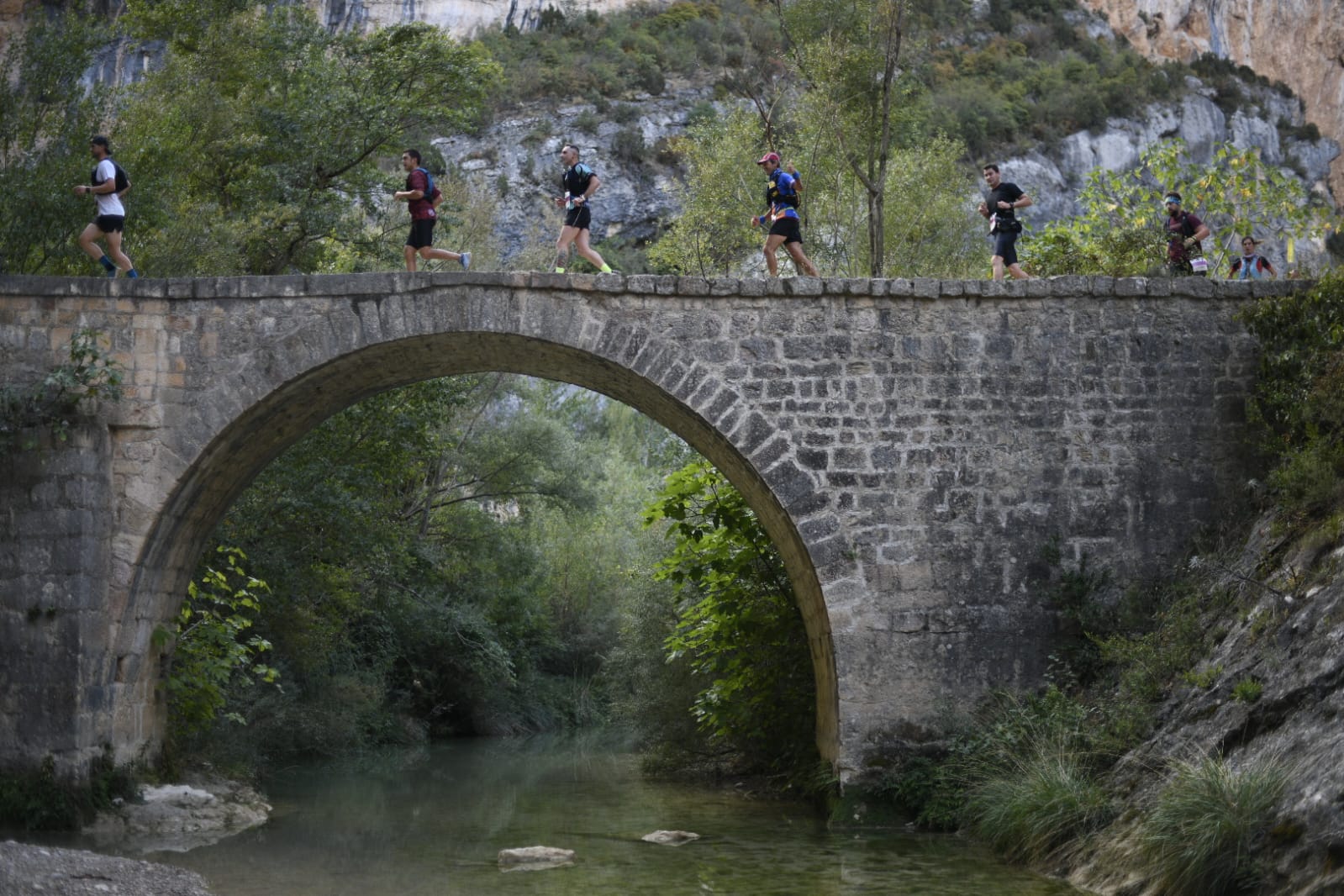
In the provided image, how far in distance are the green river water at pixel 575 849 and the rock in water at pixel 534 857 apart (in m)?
0.10

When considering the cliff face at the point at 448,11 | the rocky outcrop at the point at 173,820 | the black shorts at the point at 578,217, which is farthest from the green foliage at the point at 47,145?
the cliff face at the point at 448,11

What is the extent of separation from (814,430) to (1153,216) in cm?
910

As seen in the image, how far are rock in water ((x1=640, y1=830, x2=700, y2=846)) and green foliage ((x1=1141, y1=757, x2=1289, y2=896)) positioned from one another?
3.75 metres

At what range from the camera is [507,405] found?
26625mm

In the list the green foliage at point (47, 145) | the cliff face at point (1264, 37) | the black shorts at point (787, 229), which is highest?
the cliff face at point (1264, 37)

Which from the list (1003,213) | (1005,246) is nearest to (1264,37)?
(1005,246)

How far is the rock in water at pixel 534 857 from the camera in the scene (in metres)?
8.98

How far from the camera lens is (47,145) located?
45.1ft

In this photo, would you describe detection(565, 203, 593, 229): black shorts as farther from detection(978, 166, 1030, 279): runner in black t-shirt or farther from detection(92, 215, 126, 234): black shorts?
detection(92, 215, 126, 234): black shorts

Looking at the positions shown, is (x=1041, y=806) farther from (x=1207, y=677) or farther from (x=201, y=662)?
(x=201, y=662)

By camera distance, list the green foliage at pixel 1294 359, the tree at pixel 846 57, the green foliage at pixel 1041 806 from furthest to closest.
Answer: the tree at pixel 846 57 < the green foliage at pixel 1294 359 < the green foliage at pixel 1041 806

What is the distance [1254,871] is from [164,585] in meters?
8.44

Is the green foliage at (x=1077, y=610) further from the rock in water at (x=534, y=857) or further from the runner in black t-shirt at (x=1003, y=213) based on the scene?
the rock in water at (x=534, y=857)

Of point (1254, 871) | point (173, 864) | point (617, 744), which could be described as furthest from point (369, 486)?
point (1254, 871)
